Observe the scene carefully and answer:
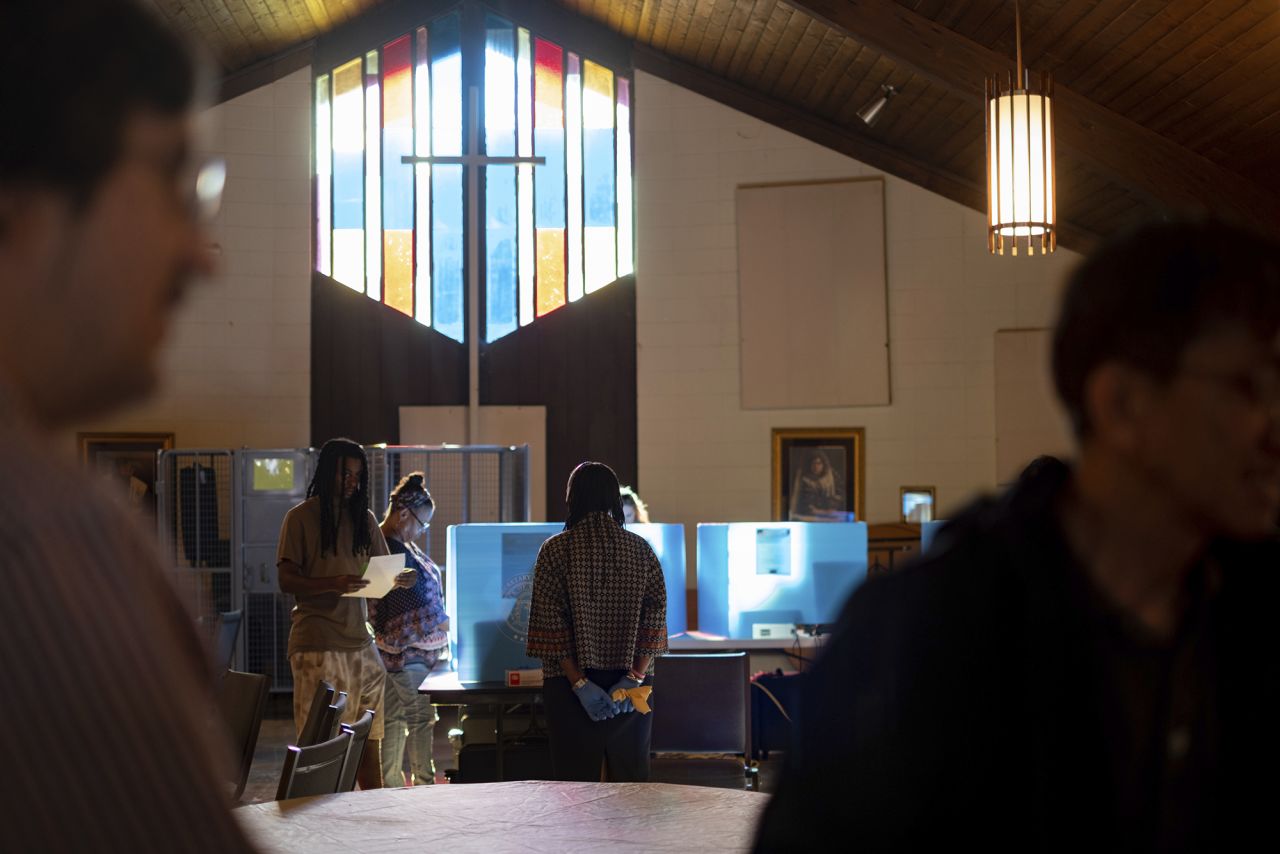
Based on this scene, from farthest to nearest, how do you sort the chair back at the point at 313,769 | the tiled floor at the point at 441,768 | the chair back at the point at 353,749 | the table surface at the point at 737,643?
Answer: the table surface at the point at 737,643 → the tiled floor at the point at 441,768 → the chair back at the point at 353,749 → the chair back at the point at 313,769

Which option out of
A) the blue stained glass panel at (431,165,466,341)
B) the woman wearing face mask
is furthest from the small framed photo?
the woman wearing face mask

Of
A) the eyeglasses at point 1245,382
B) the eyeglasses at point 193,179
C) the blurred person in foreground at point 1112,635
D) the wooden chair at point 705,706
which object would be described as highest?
the eyeglasses at point 193,179

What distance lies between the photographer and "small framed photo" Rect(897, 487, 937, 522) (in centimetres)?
1050

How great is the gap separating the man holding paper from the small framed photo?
6.58m

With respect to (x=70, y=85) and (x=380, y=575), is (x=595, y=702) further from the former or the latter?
(x=70, y=85)

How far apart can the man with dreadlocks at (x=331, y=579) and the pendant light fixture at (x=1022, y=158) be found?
2847 millimetres

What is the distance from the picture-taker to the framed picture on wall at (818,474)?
10.6 meters

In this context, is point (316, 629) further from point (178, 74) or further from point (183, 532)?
point (183, 532)

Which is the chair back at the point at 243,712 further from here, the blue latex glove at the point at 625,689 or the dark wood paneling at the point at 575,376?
the dark wood paneling at the point at 575,376

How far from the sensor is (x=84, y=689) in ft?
1.42

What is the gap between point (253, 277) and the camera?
10867 mm

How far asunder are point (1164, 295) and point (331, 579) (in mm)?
4016

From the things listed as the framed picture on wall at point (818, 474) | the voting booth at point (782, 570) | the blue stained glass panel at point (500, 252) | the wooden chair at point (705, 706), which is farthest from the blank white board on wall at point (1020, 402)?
the wooden chair at point (705, 706)

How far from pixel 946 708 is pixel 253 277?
34.9ft
